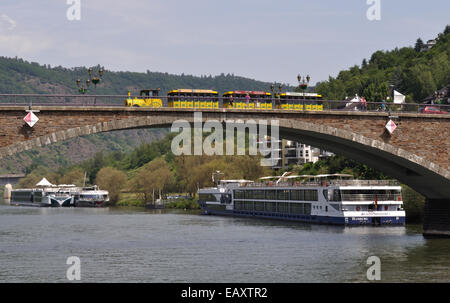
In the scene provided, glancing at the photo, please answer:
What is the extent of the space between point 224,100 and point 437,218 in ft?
75.0

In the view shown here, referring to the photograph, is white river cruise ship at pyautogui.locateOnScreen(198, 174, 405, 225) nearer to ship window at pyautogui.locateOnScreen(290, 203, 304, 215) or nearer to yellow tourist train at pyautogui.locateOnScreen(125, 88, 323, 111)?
ship window at pyautogui.locateOnScreen(290, 203, 304, 215)

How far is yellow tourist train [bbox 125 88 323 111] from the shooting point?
4841 cm

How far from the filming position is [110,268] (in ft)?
140

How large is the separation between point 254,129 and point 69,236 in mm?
24742

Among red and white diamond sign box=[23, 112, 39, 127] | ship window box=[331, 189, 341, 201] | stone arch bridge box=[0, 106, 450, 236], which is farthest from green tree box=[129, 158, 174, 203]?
A: red and white diamond sign box=[23, 112, 39, 127]

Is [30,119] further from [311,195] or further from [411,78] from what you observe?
[411,78]

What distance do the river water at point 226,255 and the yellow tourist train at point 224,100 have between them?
429 inches

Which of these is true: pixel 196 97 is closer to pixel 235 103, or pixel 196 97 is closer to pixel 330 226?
pixel 235 103

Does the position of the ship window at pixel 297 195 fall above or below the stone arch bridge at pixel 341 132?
below

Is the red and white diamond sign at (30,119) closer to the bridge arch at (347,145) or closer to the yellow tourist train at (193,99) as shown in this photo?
the bridge arch at (347,145)

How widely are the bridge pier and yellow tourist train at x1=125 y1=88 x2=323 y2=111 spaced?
15074 mm

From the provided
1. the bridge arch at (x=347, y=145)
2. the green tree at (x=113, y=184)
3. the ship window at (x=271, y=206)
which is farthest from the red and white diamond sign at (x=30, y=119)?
the green tree at (x=113, y=184)

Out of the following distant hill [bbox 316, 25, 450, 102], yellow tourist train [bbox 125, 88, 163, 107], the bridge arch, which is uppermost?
distant hill [bbox 316, 25, 450, 102]

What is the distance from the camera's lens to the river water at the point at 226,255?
39.8m
